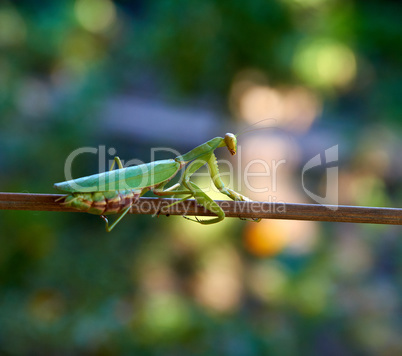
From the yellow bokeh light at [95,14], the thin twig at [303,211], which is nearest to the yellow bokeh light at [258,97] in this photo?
the yellow bokeh light at [95,14]

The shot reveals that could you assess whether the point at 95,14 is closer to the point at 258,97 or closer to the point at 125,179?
the point at 258,97

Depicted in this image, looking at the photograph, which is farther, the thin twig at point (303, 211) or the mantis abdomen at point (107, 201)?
the mantis abdomen at point (107, 201)

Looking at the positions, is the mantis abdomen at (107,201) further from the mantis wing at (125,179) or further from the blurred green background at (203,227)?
the blurred green background at (203,227)

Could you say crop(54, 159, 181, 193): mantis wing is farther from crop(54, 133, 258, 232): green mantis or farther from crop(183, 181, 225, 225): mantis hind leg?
crop(183, 181, 225, 225): mantis hind leg

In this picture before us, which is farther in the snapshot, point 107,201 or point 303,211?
point 107,201

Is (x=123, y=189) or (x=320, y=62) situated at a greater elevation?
(x=320, y=62)

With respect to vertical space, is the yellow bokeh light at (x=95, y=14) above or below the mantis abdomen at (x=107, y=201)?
above

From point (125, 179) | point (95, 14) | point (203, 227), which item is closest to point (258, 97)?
point (203, 227)
